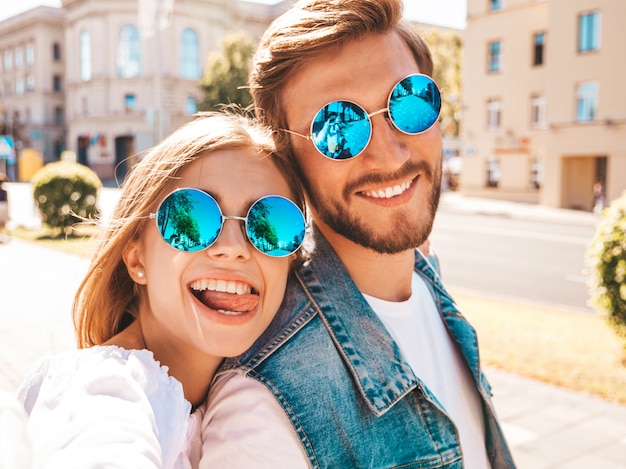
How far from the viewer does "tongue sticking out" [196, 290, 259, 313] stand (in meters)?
1.54

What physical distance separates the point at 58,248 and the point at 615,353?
40.2ft

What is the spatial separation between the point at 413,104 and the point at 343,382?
3.06 feet

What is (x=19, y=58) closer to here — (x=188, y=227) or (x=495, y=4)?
(x=495, y=4)

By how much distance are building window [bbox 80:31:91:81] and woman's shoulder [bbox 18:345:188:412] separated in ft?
193

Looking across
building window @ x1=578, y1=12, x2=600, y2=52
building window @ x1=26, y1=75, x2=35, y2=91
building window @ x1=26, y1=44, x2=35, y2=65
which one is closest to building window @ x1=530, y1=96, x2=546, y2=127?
building window @ x1=578, y1=12, x2=600, y2=52

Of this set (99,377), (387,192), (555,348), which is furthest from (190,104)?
(99,377)

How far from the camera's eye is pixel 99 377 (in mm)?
1194

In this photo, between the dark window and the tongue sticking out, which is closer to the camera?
the tongue sticking out

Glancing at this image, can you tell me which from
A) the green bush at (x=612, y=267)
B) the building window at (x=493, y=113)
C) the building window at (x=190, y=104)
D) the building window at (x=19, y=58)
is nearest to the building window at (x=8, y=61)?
the building window at (x=19, y=58)

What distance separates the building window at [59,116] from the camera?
64125mm

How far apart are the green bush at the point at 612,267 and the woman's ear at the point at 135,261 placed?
5.18m

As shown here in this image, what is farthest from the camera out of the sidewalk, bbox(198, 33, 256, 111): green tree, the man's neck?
bbox(198, 33, 256, 111): green tree

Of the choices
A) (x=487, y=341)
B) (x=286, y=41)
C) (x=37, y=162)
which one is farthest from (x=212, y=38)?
(x=286, y=41)

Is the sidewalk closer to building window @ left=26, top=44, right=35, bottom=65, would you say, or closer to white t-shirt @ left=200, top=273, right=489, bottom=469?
white t-shirt @ left=200, top=273, right=489, bottom=469
